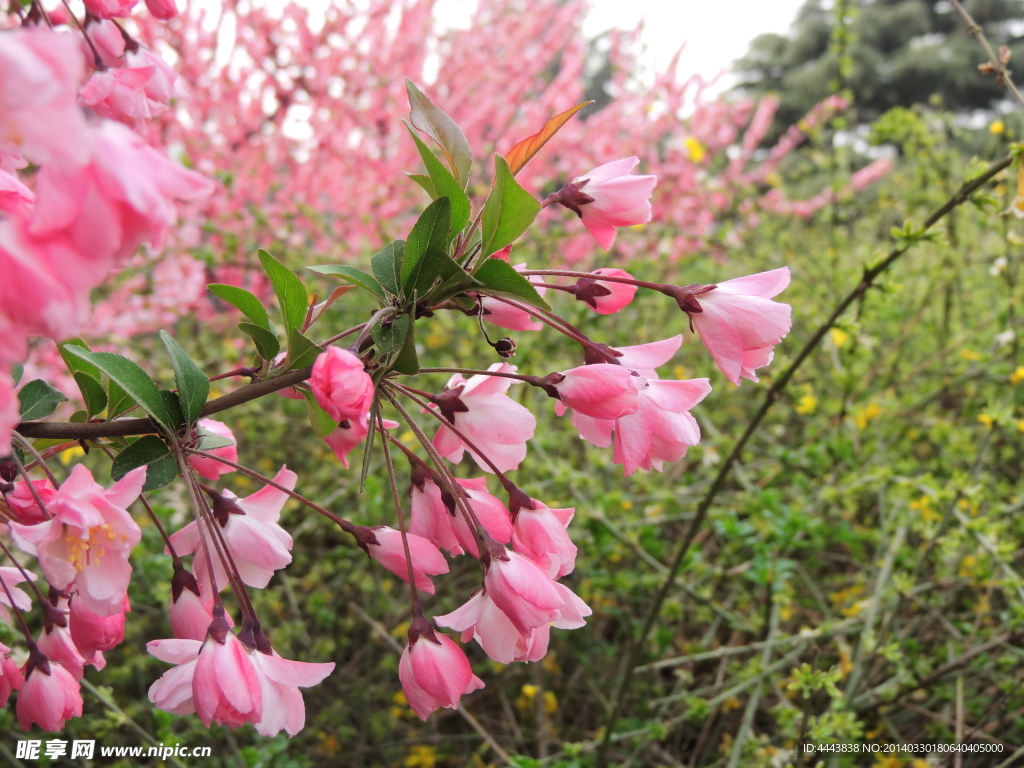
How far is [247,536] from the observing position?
0.72 metres

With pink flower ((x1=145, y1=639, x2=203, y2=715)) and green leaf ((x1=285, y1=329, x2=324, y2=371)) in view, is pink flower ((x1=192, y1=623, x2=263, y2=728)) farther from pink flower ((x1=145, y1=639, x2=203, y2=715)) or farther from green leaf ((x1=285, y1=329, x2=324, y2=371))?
green leaf ((x1=285, y1=329, x2=324, y2=371))

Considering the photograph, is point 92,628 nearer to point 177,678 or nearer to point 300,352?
point 177,678

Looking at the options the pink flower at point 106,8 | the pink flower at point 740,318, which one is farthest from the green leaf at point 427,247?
the pink flower at point 106,8

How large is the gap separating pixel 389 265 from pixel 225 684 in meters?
0.39

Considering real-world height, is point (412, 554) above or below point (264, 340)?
below

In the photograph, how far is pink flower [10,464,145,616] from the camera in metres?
0.56

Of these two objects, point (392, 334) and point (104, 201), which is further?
point (392, 334)

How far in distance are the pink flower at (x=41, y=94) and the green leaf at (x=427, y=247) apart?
275 mm

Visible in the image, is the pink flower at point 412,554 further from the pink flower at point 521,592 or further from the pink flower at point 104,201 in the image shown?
the pink flower at point 104,201

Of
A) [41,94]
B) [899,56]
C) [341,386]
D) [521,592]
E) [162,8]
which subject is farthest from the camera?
[899,56]

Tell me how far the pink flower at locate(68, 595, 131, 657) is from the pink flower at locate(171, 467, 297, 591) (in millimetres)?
78

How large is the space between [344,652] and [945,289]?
266 cm

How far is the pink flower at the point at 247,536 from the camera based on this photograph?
718mm

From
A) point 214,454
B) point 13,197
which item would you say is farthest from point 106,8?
point 214,454
